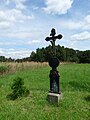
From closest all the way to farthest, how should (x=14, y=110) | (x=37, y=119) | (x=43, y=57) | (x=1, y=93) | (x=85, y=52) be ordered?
(x=37, y=119), (x=14, y=110), (x=1, y=93), (x=43, y=57), (x=85, y=52)

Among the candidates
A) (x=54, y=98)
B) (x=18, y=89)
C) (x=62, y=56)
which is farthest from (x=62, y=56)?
(x=54, y=98)

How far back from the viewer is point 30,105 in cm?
666

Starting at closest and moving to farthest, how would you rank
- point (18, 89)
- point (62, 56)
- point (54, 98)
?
point (54, 98) → point (18, 89) → point (62, 56)

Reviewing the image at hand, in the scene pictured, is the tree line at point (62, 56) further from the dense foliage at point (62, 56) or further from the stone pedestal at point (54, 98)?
the stone pedestal at point (54, 98)

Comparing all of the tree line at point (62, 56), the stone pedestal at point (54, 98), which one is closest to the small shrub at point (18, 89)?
the stone pedestal at point (54, 98)

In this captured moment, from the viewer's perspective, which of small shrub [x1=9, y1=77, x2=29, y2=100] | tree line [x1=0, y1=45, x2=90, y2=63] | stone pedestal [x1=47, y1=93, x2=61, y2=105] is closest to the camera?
stone pedestal [x1=47, y1=93, x2=61, y2=105]

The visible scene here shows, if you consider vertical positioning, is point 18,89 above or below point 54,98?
above

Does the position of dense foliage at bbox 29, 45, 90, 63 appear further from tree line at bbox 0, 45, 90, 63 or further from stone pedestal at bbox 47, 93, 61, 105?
stone pedestal at bbox 47, 93, 61, 105

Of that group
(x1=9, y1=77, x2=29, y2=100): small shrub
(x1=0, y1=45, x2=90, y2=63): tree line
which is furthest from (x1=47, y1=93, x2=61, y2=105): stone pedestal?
(x1=0, y1=45, x2=90, y2=63): tree line

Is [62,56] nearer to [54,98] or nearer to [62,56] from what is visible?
[62,56]

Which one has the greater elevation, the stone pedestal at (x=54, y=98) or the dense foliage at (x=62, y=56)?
the dense foliage at (x=62, y=56)

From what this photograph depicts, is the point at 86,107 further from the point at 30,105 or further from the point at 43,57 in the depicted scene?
the point at 43,57

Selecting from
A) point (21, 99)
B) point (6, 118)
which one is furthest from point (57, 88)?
point (6, 118)

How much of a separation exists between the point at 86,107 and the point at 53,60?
1.84 m
